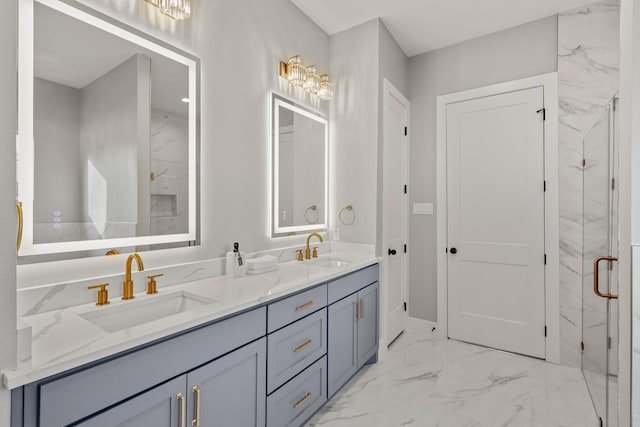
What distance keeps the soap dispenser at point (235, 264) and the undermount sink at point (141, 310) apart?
0.35m

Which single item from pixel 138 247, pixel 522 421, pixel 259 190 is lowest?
pixel 522 421

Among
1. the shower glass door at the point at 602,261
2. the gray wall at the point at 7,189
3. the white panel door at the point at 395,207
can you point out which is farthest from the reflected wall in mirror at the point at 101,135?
the shower glass door at the point at 602,261

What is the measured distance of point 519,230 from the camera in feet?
8.93

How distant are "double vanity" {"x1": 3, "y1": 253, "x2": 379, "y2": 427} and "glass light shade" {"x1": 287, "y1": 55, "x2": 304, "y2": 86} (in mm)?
1385

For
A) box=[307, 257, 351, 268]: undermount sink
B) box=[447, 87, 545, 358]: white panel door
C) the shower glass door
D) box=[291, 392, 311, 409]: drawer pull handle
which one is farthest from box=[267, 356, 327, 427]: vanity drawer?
box=[447, 87, 545, 358]: white panel door

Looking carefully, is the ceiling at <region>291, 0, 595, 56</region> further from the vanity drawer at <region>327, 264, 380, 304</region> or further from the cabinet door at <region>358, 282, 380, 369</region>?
the cabinet door at <region>358, 282, 380, 369</region>

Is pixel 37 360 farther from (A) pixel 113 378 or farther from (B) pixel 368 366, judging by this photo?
(B) pixel 368 366

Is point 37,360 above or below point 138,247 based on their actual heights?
below

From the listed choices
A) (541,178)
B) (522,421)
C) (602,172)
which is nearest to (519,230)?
(541,178)

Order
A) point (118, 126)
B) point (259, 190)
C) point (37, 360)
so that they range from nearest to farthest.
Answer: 1. point (37, 360)
2. point (118, 126)
3. point (259, 190)

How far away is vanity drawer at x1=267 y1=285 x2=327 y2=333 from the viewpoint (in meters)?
1.54

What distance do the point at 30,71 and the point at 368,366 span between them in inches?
103

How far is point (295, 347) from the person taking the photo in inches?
66.1

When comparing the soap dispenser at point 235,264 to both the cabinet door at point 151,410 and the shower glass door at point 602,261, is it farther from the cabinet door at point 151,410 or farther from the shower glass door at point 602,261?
the shower glass door at point 602,261
